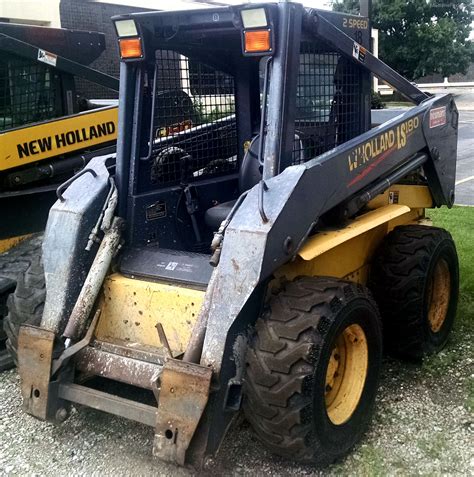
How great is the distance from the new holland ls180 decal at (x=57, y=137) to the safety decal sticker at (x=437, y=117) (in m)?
2.48

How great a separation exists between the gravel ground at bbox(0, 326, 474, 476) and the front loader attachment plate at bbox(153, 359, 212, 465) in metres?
0.37

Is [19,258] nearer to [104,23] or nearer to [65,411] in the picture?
[65,411]

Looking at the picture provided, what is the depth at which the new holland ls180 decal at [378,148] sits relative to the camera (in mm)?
3653

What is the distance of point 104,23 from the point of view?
16.2 meters

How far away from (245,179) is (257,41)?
51.5 inches

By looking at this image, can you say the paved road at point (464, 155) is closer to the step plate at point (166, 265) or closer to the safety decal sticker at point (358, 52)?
the safety decal sticker at point (358, 52)

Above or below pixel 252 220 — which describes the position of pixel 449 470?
below

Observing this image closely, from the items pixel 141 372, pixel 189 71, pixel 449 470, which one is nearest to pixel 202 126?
pixel 189 71

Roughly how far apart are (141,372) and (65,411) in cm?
47

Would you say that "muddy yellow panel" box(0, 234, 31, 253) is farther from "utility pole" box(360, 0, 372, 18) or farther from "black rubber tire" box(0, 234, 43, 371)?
"utility pole" box(360, 0, 372, 18)

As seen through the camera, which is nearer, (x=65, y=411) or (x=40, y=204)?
(x=65, y=411)

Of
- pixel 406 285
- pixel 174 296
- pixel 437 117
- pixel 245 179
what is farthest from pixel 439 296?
pixel 174 296

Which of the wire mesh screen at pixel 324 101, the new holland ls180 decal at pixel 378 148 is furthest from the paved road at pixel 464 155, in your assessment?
the wire mesh screen at pixel 324 101

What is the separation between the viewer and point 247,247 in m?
3.04
